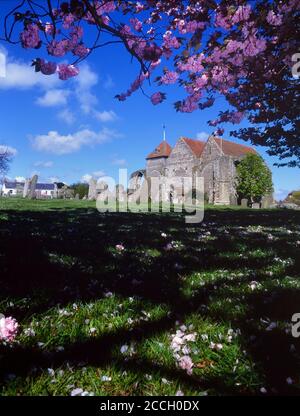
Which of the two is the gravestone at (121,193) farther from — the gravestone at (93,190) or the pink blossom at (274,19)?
the pink blossom at (274,19)

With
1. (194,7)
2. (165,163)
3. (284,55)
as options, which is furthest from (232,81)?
(165,163)

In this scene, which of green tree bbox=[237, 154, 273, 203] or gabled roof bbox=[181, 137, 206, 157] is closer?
green tree bbox=[237, 154, 273, 203]

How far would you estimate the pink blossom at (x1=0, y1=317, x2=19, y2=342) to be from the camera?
8.23 feet

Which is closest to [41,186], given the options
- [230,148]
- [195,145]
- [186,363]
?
[195,145]

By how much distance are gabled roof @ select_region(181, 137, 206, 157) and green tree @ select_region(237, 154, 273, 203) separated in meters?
12.1

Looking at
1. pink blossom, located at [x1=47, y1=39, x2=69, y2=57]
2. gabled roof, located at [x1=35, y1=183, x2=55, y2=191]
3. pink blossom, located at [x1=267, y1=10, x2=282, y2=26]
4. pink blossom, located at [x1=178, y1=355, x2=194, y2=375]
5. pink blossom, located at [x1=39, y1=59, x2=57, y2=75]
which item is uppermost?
gabled roof, located at [x1=35, y1=183, x2=55, y2=191]

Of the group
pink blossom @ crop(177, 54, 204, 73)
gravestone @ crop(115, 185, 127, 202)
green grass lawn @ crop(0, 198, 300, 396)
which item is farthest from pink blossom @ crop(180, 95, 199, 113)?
gravestone @ crop(115, 185, 127, 202)

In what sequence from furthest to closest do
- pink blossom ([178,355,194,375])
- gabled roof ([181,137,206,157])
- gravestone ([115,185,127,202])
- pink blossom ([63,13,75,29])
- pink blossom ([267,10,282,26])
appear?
gabled roof ([181,137,206,157])
gravestone ([115,185,127,202])
pink blossom ([267,10,282,26])
pink blossom ([63,13,75,29])
pink blossom ([178,355,194,375])

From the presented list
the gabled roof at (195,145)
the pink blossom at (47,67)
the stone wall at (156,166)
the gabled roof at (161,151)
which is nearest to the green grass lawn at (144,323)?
the pink blossom at (47,67)

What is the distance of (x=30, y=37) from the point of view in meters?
4.78

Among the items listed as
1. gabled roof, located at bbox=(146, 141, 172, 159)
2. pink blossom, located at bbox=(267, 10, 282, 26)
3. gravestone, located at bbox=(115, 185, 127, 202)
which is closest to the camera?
pink blossom, located at bbox=(267, 10, 282, 26)

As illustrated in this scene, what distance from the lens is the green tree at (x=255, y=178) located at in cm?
4488

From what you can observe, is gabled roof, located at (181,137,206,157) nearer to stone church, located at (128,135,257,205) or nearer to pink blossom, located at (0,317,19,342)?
stone church, located at (128,135,257,205)

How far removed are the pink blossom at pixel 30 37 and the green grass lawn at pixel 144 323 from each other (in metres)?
3.28
